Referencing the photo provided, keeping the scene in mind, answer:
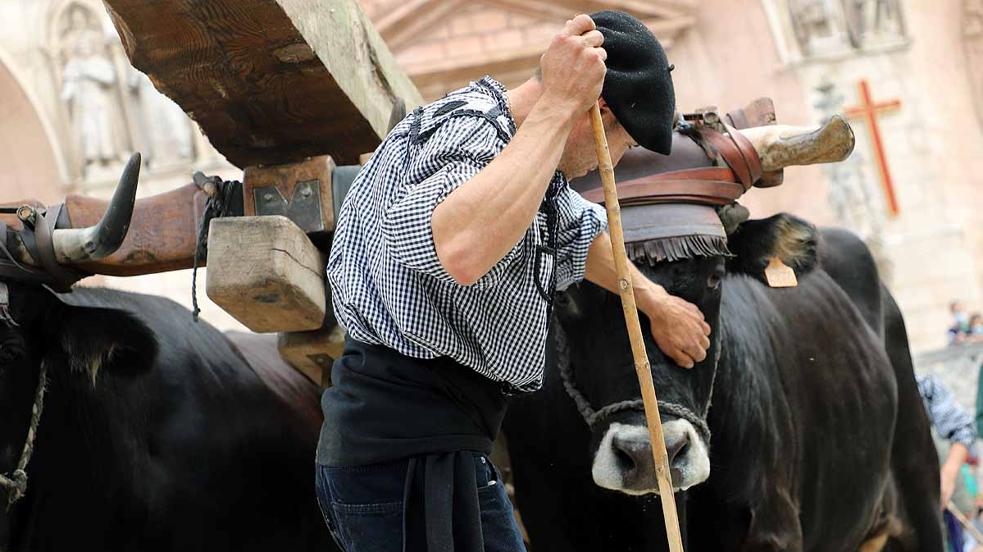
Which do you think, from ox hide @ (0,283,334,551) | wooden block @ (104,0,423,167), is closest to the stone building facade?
ox hide @ (0,283,334,551)

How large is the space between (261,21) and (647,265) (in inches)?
45.0

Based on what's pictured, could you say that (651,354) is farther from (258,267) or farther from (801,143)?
(258,267)

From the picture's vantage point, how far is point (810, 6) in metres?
14.1

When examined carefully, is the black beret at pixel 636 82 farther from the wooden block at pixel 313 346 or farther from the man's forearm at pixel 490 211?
the wooden block at pixel 313 346

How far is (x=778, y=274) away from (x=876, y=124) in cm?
1074

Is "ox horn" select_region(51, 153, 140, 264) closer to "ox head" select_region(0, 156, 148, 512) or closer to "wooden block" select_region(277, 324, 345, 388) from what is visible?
"ox head" select_region(0, 156, 148, 512)

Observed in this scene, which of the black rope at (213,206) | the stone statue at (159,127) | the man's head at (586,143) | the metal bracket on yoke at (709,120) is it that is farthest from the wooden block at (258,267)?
the stone statue at (159,127)

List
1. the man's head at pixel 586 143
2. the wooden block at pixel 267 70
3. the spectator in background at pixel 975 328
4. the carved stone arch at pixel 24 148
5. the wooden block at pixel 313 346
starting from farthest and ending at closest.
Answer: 1. the carved stone arch at pixel 24 148
2. the spectator in background at pixel 975 328
3. the wooden block at pixel 313 346
4. the wooden block at pixel 267 70
5. the man's head at pixel 586 143

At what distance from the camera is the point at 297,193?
3.21 m

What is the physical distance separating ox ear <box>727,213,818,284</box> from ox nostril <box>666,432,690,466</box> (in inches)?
37.9

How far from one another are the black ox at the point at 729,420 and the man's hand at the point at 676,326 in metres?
0.03

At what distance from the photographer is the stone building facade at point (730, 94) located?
44.7 ft

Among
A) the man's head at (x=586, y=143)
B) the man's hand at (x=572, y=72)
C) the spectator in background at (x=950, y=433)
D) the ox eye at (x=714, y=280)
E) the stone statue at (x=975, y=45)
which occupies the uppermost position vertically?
the stone statue at (x=975, y=45)

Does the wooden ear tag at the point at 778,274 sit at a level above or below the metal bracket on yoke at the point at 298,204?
Result: below
